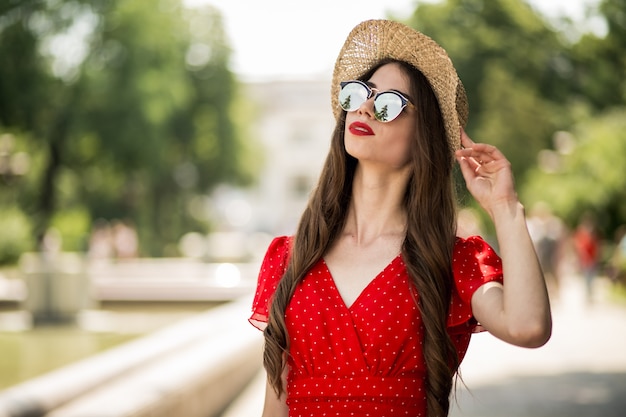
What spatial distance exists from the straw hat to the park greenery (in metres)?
21.7

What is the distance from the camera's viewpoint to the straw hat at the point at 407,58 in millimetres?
2859

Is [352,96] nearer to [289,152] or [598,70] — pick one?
[598,70]

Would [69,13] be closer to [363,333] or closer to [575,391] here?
[575,391]

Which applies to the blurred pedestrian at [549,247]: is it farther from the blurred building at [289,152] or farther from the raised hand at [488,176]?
the blurred building at [289,152]

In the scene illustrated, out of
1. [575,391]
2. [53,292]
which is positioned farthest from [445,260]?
[53,292]

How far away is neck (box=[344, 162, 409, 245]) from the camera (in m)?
2.88

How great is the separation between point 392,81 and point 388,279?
1.86ft

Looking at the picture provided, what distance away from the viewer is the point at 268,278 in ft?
9.62

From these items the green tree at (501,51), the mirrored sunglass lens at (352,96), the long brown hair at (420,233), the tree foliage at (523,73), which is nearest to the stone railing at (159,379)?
the long brown hair at (420,233)

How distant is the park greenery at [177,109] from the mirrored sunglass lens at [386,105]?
21937mm

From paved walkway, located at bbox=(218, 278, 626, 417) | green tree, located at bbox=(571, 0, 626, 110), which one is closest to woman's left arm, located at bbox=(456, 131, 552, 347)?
paved walkway, located at bbox=(218, 278, 626, 417)

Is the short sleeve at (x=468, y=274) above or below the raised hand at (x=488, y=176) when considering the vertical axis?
below

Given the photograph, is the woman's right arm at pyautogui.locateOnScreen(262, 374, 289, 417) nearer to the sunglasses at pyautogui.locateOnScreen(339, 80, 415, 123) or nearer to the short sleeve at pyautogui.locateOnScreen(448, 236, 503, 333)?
the short sleeve at pyautogui.locateOnScreen(448, 236, 503, 333)

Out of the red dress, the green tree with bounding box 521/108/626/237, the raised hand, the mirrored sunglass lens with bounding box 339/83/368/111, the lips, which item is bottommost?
the red dress
